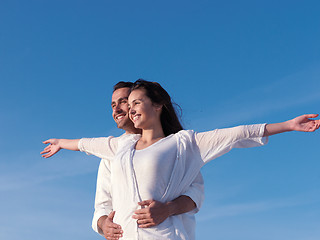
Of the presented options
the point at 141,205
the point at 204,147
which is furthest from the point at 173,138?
the point at 141,205

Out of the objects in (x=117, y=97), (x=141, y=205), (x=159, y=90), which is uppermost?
(x=117, y=97)

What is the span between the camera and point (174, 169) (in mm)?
5137

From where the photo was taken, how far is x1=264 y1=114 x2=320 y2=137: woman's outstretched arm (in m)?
4.92

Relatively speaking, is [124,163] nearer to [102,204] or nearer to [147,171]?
[147,171]

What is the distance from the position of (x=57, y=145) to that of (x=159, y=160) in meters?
1.70

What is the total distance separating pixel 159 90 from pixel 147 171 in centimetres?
111

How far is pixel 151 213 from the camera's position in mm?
4887

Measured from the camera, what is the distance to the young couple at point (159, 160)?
4.97 meters

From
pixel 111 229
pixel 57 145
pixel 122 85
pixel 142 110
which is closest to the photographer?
pixel 111 229

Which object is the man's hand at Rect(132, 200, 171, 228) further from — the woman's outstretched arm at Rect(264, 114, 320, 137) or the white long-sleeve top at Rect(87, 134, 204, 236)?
the woman's outstretched arm at Rect(264, 114, 320, 137)

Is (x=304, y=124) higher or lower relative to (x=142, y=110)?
lower

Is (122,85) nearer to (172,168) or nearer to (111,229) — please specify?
(172,168)

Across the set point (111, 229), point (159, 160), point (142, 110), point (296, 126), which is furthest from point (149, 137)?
point (296, 126)

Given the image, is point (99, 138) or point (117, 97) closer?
point (99, 138)
